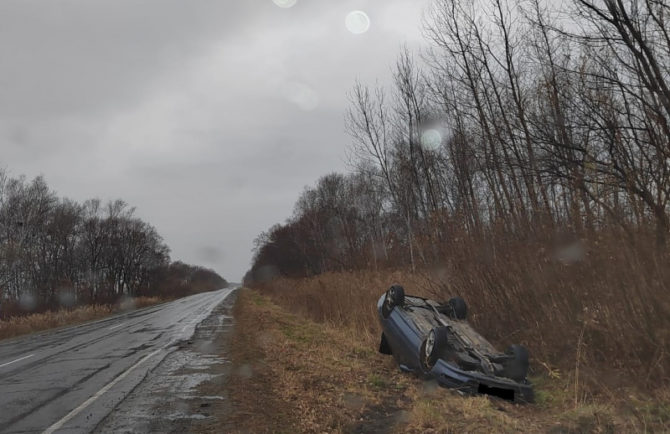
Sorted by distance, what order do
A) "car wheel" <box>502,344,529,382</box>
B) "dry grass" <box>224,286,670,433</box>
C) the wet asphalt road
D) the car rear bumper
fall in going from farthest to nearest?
the wet asphalt road → "car wheel" <box>502,344,529,382</box> → the car rear bumper → "dry grass" <box>224,286,670,433</box>

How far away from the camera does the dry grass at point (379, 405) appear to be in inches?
171

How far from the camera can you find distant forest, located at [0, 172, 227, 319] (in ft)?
154

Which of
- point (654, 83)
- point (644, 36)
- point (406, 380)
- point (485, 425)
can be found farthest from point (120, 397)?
point (644, 36)

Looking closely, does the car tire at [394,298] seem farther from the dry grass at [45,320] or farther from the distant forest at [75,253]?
the distant forest at [75,253]

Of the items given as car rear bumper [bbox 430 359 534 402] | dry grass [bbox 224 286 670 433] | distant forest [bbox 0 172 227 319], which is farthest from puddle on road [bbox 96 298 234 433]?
distant forest [bbox 0 172 227 319]

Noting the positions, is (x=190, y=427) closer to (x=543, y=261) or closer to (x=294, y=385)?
(x=294, y=385)

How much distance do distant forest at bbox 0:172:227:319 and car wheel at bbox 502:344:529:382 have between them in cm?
4448

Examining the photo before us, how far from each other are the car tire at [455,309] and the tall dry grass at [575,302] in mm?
641

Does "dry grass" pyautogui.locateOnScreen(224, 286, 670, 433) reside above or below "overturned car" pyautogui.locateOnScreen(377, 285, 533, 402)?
below

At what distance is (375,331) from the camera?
406 inches

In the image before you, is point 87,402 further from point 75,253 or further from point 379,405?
point 75,253

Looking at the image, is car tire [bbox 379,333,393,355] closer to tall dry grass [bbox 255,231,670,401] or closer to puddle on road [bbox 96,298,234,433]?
tall dry grass [bbox 255,231,670,401]

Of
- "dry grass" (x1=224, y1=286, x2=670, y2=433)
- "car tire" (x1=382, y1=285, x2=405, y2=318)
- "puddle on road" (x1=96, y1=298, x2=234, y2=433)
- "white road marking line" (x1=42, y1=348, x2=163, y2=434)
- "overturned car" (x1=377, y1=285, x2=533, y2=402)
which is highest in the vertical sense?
"car tire" (x1=382, y1=285, x2=405, y2=318)

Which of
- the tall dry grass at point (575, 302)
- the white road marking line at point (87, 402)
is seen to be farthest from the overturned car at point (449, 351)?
the white road marking line at point (87, 402)
